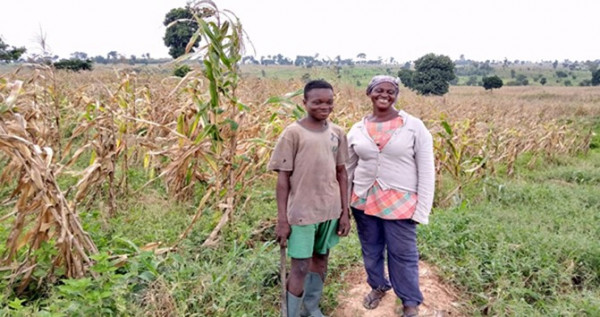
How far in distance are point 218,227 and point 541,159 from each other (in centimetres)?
634

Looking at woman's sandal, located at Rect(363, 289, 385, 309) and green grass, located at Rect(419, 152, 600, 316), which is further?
green grass, located at Rect(419, 152, 600, 316)

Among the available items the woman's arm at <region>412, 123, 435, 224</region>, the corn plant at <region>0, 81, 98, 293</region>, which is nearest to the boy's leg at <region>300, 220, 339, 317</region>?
the woman's arm at <region>412, 123, 435, 224</region>

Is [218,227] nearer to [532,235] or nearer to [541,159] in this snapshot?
[532,235]

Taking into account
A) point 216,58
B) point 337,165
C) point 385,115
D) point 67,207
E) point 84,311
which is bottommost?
point 84,311

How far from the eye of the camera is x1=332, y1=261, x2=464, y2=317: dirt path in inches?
90.6

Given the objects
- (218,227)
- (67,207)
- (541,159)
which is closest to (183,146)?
(218,227)

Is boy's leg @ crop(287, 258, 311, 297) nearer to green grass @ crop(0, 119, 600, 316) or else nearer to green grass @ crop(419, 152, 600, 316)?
green grass @ crop(0, 119, 600, 316)

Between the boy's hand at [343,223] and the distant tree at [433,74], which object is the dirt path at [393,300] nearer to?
the boy's hand at [343,223]

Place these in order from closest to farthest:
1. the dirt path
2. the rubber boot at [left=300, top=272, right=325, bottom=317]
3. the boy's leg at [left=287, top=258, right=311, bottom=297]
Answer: the boy's leg at [left=287, top=258, right=311, bottom=297], the rubber boot at [left=300, top=272, right=325, bottom=317], the dirt path

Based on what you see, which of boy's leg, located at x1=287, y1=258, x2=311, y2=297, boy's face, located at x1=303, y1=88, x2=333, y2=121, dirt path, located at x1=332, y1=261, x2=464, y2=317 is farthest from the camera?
dirt path, located at x1=332, y1=261, x2=464, y2=317

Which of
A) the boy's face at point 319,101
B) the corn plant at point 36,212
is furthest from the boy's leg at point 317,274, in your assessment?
the corn plant at point 36,212

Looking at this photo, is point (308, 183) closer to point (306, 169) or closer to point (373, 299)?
point (306, 169)

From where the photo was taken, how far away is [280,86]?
803cm

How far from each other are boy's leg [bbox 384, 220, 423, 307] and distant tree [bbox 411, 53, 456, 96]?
20874mm
